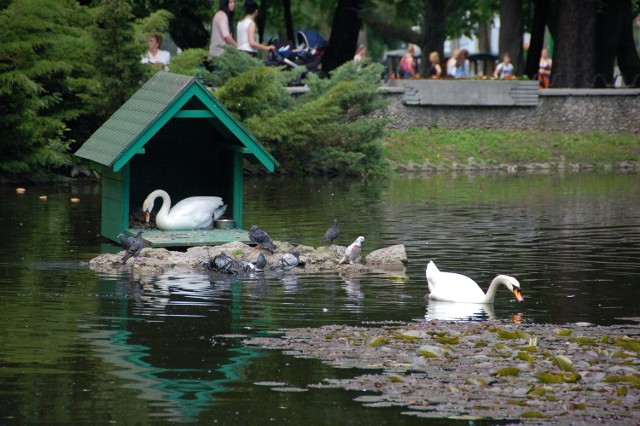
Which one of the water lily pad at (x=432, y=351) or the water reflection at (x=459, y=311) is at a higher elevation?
the water reflection at (x=459, y=311)

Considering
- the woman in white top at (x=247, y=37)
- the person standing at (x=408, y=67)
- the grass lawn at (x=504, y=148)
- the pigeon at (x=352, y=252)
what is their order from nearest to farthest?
the pigeon at (x=352, y=252) < the woman in white top at (x=247, y=37) < the grass lawn at (x=504, y=148) < the person standing at (x=408, y=67)

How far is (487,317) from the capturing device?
13695 mm

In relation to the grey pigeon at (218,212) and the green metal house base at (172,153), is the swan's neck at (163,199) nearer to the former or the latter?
the green metal house base at (172,153)

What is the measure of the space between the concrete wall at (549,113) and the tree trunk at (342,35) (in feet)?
13.9

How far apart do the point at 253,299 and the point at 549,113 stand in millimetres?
28498

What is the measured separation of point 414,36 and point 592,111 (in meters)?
11.4

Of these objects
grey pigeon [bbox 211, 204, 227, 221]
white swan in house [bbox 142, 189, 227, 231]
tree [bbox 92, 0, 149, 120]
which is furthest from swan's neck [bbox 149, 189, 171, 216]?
tree [bbox 92, 0, 149, 120]

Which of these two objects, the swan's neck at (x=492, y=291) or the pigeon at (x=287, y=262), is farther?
the pigeon at (x=287, y=262)

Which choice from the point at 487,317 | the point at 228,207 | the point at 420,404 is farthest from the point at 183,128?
the point at 420,404

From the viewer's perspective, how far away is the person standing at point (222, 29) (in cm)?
3114

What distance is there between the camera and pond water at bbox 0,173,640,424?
999cm

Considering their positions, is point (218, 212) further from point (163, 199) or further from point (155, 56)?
point (155, 56)

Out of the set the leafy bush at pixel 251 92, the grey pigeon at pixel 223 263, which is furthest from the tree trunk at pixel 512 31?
the grey pigeon at pixel 223 263

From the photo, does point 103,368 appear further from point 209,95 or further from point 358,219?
point 358,219
